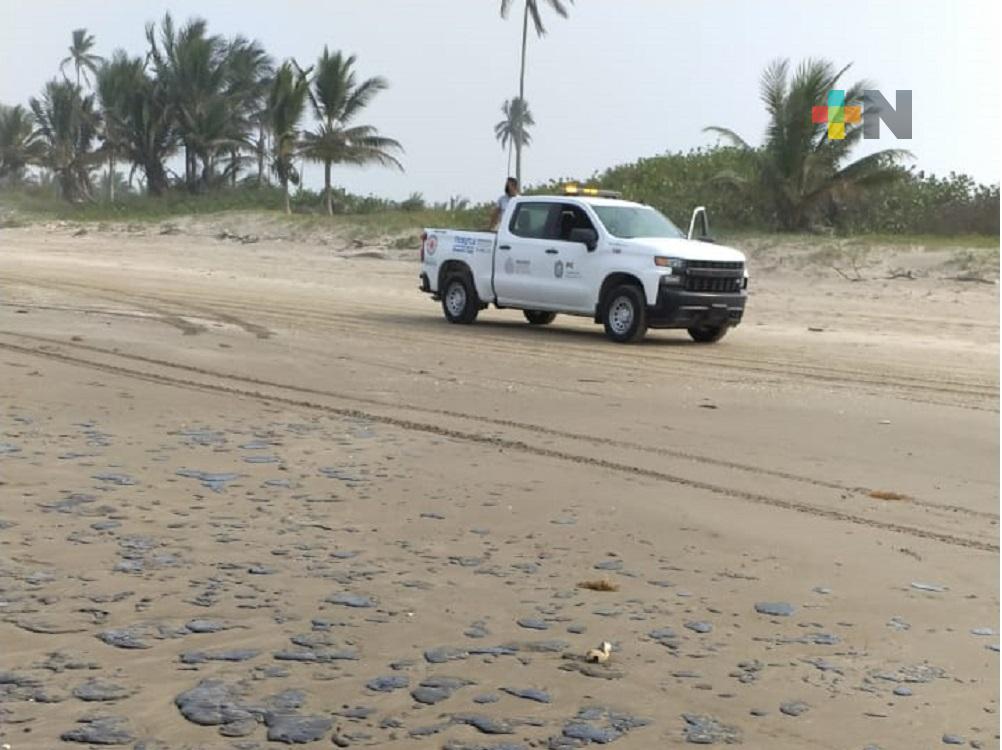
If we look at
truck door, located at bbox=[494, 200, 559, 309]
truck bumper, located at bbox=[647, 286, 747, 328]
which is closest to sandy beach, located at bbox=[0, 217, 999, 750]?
truck bumper, located at bbox=[647, 286, 747, 328]

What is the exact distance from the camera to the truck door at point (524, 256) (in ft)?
61.5

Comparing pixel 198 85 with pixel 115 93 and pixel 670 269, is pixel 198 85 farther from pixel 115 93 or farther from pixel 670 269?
pixel 670 269

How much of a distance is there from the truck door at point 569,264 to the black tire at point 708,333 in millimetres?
1395

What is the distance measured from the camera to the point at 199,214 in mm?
48719

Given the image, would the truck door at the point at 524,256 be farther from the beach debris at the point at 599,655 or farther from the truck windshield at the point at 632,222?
the beach debris at the point at 599,655

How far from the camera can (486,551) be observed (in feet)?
21.7

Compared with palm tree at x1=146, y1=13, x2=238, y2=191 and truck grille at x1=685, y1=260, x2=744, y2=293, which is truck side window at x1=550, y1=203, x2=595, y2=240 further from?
palm tree at x1=146, y1=13, x2=238, y2=191

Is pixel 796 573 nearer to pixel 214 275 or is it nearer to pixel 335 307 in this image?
pixel 335 307

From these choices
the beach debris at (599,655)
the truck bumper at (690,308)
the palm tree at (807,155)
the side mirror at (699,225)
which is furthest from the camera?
the palm tree at (807,155)

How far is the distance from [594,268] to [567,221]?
0.91 m

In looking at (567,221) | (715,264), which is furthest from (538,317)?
(715,264)

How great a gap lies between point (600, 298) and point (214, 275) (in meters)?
13.8

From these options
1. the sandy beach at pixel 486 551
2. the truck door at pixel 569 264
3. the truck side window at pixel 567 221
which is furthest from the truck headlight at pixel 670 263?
the sandy beach at pixel 486 551

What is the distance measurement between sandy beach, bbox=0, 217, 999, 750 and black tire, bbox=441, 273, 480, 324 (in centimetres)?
→ 459
